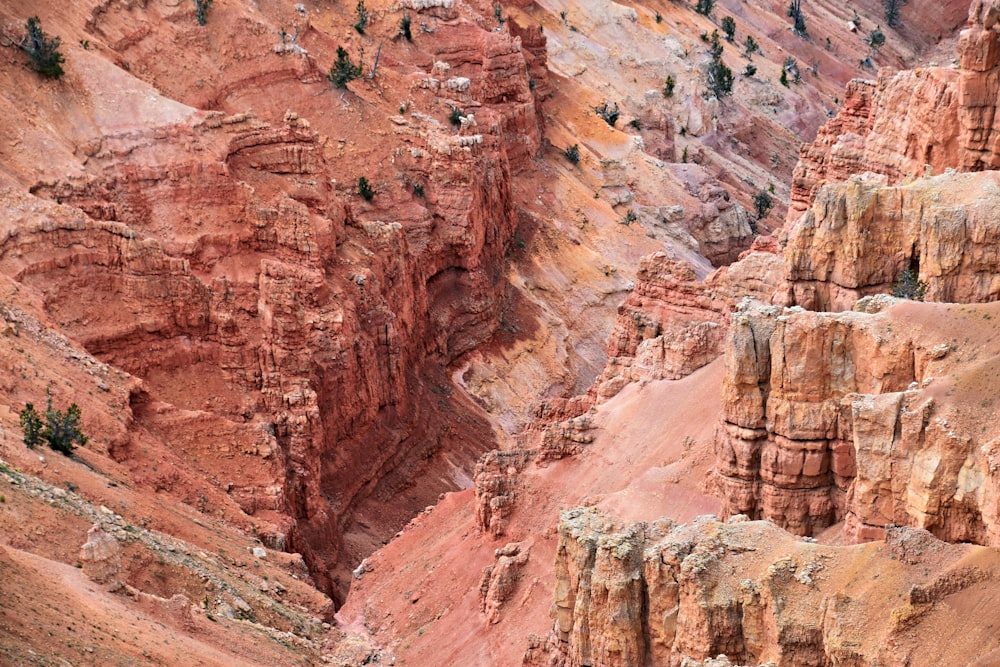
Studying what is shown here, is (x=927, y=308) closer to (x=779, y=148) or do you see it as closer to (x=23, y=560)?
(x=23, y=560)

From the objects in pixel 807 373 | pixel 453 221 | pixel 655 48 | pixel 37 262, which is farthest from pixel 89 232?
pixel 655 48

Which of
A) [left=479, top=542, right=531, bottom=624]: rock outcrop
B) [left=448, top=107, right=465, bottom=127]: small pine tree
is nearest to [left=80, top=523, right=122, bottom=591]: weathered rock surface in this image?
[left=479, top=542, right=531, bottom=624]: rock outcrop

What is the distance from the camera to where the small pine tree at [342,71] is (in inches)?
3435

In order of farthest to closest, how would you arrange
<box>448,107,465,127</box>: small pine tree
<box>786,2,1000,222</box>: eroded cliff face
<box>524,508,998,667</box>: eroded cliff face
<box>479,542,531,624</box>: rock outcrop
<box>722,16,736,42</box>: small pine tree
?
<box>722,16,736,42</box>: small pine tree → <box>448,107,465,127</box>: small pine tree → <box>479,542,531,624</box>: rock outcrop → <box>786,2,1000,222</box>: eroded cliff face → <box>524,508,998,667</box>: eroded cliff face

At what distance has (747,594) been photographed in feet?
137

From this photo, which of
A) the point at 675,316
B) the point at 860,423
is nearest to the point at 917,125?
the point at 675,316

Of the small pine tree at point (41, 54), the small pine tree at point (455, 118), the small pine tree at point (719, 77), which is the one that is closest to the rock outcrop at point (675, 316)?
the small pine tree at point (41, 54)

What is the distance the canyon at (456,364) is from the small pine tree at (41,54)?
0.43m

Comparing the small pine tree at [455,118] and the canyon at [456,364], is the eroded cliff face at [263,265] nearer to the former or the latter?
the canyon at [456,364]

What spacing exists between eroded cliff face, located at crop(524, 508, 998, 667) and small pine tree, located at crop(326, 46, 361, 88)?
137ft

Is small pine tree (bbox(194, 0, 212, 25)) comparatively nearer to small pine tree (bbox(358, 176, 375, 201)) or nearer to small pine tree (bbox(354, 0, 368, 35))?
small pine tree (bbox(358, 176, 375, 201))

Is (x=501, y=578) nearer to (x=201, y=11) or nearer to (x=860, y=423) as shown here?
(x=860, y=423)

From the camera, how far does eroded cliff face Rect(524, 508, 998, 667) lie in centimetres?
3866

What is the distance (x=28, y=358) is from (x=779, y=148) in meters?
81.2
